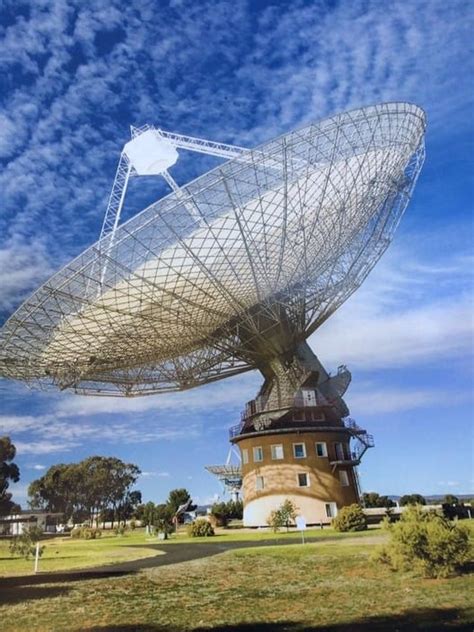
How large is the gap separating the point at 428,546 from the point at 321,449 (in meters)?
33.4

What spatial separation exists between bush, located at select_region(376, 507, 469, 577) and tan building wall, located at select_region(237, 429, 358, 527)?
3130 cm

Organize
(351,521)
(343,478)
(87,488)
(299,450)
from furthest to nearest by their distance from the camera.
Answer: (87,488), (343,478), (299,450), (351,521)

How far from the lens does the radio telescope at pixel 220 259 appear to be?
27453mm

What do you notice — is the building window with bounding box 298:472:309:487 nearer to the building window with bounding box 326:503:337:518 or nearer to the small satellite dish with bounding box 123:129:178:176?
the building window with bounding box 326:503:337:518

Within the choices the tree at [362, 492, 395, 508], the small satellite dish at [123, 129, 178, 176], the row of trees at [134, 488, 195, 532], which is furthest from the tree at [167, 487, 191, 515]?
the small satellite dish at [123, 129, 178, 176]

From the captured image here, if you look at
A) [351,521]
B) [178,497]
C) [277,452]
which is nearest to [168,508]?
[178,497]

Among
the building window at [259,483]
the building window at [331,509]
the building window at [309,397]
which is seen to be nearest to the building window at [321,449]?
the building window at [309,397]

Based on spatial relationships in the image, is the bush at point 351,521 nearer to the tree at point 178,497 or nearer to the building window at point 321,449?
the building window at point 321,449

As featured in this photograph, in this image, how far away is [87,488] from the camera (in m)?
101

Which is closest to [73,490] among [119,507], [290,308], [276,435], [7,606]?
[119,507]

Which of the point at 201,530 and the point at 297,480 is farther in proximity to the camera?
the point at 297,480

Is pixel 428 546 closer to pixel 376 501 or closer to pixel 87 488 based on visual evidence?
pixel 376 501

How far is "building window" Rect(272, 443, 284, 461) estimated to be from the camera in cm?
4819

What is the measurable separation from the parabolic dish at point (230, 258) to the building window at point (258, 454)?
1143cm
